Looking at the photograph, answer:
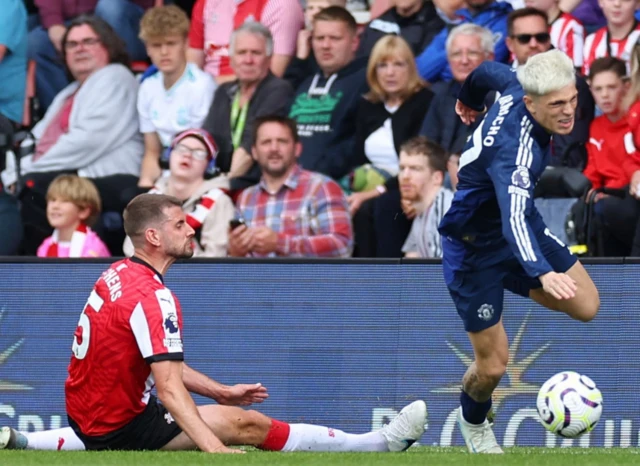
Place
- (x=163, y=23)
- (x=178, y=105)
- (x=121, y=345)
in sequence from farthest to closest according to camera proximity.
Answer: (x=163, y=23) < (x=178, y=105) < (x=121, y=345)

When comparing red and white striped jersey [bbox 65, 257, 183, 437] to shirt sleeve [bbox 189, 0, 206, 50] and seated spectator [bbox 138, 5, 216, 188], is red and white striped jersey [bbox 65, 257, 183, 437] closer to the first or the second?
seated spectator [bbox 138, 5, 216, 188]

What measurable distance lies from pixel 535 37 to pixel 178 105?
332 centimetres

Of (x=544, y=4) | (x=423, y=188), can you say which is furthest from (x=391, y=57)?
(x=544, y=4)

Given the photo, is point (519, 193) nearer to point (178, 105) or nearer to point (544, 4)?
point (544, 4)

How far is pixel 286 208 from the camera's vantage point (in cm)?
1113

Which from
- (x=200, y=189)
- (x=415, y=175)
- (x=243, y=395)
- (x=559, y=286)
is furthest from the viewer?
(x=200, y=189)

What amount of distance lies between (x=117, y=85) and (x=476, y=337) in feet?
18.9

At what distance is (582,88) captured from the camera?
10.8 m

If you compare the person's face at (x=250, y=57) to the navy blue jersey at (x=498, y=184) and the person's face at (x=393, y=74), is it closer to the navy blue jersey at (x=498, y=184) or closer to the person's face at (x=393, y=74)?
the person's face at (x=393, y=74)

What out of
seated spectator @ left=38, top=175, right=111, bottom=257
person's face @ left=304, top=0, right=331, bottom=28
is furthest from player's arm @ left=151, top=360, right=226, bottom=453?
person's face @ left=304, top=0, right=331, bottom=28

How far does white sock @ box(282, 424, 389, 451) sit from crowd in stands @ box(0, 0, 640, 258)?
3072 millimetres

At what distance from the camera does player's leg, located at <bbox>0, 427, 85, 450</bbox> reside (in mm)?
7621

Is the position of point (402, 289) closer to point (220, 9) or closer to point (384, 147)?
point (384, 147)

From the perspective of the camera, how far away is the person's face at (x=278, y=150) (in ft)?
36.8
